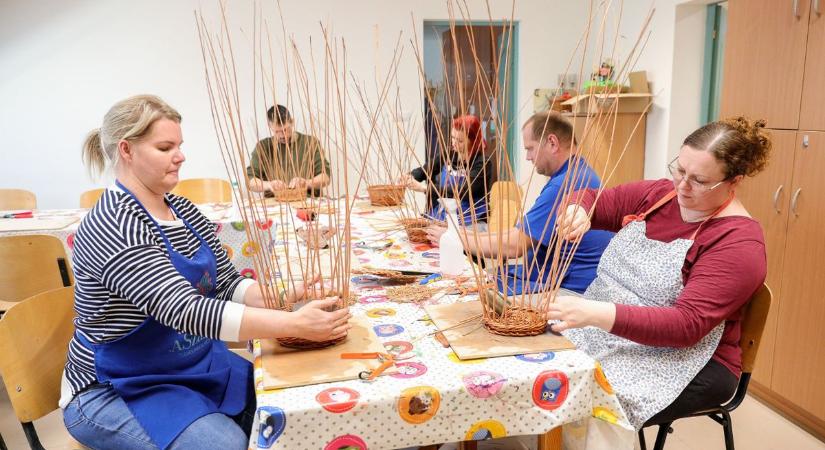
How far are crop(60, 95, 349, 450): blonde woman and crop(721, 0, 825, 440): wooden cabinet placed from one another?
6.59 ft

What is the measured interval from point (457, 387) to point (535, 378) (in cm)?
16

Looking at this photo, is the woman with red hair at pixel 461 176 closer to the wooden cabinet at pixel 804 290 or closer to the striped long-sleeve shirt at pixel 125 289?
the striped long-sleeve shirt at pixel 125 289

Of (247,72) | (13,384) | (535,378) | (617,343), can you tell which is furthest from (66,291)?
(247,72)

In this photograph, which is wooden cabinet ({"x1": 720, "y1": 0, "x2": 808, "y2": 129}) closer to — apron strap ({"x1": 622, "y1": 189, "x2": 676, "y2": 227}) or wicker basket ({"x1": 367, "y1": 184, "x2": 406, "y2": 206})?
apron strap ({"x1": 622, "y1": 189, "x2": 676, "y2": 227})

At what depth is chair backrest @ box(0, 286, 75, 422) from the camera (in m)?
1.34

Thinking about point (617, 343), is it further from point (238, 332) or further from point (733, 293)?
point (238, 332)

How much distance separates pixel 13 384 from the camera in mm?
1335

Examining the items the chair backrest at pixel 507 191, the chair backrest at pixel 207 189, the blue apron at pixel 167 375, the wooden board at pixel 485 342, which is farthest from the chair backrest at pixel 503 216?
the chair backrest at pixel 207 189

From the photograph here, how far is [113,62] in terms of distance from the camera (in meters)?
4.72

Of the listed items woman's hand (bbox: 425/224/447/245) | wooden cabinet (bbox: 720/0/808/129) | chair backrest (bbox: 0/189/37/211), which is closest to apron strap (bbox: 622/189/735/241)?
woman's hand (bbox: 425/224/447/245)

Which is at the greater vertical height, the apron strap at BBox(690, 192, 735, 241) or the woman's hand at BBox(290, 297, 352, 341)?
the apron strap at BBox(690, 192, 735, 241)

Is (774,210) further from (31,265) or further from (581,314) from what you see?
Answer: (31,265)

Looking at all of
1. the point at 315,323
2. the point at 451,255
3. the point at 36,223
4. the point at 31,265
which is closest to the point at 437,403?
the point at 315,323

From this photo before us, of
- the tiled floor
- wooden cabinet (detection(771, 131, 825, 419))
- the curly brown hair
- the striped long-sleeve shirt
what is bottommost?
the tiled floor
